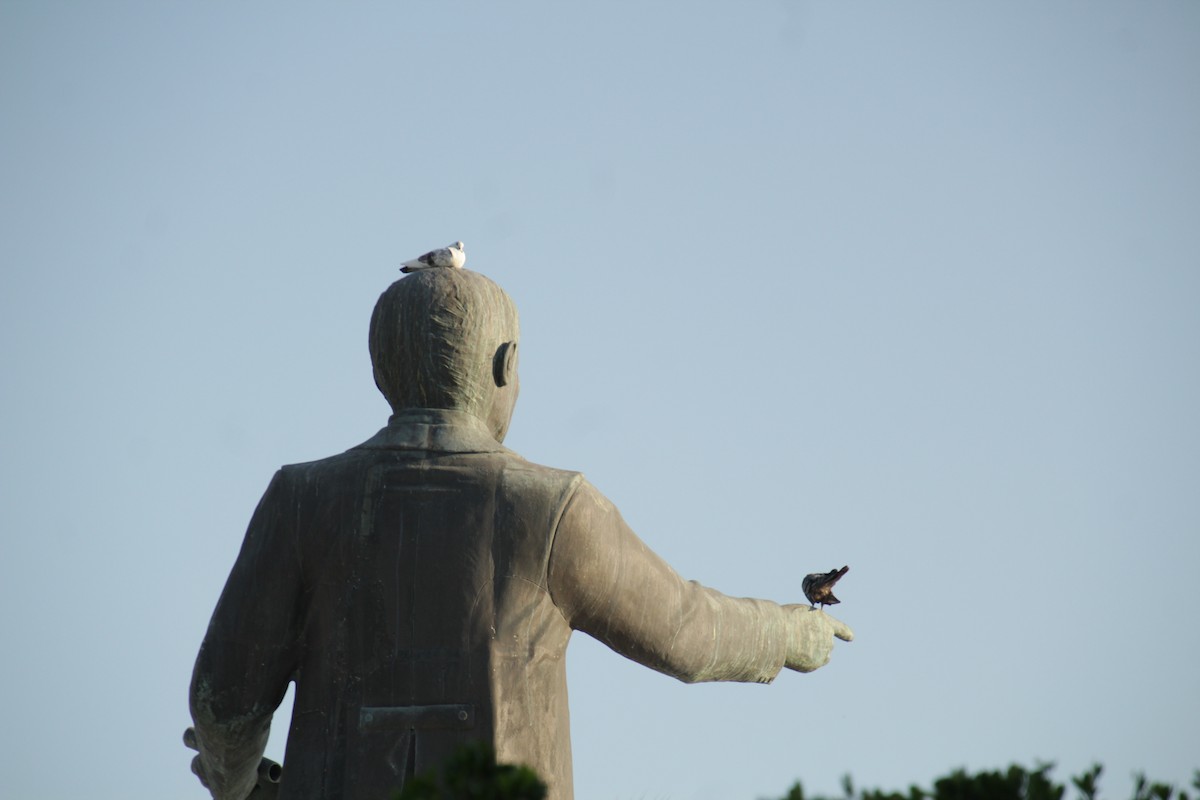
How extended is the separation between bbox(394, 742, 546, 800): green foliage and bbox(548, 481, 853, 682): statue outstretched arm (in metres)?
2.82

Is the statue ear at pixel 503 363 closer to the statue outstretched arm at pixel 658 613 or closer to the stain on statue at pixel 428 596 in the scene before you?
the stain on statue at pixel 428 596

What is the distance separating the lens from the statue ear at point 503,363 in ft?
27.3

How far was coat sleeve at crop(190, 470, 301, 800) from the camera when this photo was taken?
8.06 metres

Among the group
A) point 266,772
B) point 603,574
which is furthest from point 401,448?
→ point 266,772

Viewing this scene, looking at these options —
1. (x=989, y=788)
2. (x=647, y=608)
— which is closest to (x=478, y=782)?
(x=989, y=788)

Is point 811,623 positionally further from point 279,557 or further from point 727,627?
point 279,557

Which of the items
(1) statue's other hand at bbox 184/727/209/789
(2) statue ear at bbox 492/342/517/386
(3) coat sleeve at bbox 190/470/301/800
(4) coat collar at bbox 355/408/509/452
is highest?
(2) statue ear at bbox 492/342/517/386

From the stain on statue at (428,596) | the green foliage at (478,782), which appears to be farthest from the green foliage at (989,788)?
the stain on statue at (428,596)

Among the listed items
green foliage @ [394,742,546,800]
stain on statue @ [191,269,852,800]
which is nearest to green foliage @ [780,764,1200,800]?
green foliage @ [394,742,546,800]

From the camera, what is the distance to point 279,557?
26.5 ft

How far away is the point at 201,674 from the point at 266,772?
61 centimetres

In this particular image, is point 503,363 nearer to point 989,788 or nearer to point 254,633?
point 254,633

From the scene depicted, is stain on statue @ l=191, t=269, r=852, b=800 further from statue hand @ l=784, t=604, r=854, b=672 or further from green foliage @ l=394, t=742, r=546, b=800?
green foliage @ l=394, t=742, r=546, b=800

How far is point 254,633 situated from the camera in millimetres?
8055
